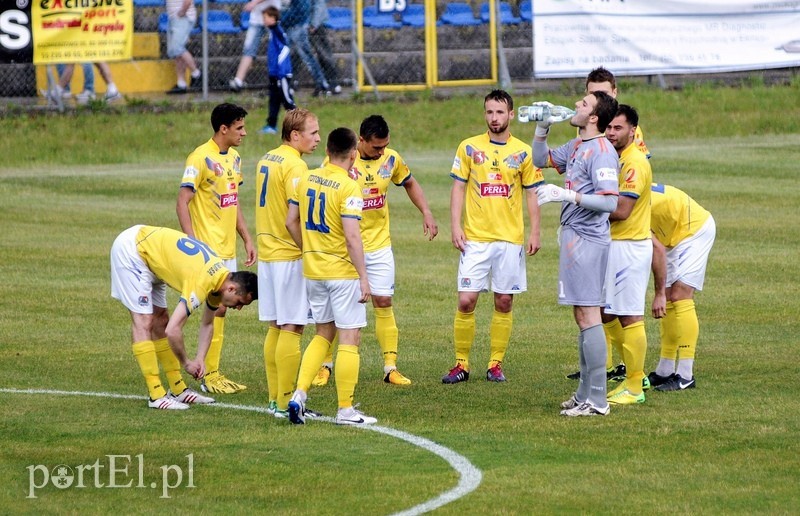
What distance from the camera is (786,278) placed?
1541 centimetres

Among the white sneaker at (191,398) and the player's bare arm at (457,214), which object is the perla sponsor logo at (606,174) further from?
the white sneaker at (191,398)

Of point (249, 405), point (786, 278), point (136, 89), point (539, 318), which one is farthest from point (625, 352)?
point (136, 89)

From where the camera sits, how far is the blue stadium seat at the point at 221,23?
25.4m

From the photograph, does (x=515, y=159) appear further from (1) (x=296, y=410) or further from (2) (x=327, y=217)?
(1) (x=296, y=410)

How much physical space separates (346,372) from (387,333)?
2.02m

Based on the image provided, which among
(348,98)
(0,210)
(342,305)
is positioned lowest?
(342,305)

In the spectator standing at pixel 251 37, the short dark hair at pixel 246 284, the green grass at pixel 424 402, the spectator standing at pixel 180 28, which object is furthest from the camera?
the spectator standing at pixel 251 37

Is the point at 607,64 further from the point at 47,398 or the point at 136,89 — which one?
the point at 47,398

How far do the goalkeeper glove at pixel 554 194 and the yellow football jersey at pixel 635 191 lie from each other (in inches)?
29.5

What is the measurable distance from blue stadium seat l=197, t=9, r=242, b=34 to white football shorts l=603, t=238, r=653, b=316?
16723 millimetres

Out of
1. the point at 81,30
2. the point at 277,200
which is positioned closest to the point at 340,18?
the point at 81,30

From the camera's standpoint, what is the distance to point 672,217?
1071 centimetres

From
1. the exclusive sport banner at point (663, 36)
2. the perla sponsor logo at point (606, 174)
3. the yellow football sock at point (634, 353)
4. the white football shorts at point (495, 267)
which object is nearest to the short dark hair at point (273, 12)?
the exclusive sport banner at point (663, 36)

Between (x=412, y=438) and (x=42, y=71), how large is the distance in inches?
709
